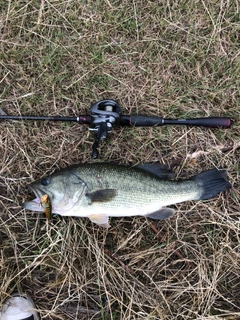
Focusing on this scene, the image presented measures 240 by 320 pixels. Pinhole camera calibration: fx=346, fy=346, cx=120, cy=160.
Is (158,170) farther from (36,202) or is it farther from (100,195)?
(36,202)

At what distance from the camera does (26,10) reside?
3531mm

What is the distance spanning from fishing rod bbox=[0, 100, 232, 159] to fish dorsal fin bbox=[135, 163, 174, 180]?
404 mm

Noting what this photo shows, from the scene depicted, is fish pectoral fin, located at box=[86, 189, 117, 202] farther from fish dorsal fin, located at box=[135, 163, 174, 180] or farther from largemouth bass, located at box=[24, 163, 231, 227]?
fish dorsal fin, located at box=[135, 163, 174, 180]

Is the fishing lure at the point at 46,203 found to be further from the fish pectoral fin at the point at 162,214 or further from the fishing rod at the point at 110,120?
the fish pectoral fin at the point at 162,214

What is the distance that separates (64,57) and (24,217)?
5.40ft

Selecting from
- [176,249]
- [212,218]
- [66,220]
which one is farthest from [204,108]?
[66,220]

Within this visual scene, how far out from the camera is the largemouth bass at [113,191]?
9.86 ft

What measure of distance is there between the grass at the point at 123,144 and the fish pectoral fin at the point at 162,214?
0.66ft

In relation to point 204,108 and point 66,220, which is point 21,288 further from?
point 204,108

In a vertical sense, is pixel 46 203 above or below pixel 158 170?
below

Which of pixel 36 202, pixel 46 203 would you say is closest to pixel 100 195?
pixel 46 203

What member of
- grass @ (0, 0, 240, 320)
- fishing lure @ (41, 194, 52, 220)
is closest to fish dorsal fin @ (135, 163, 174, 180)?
grass @ (0, 0, 240, 320)

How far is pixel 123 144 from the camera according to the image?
343 cm

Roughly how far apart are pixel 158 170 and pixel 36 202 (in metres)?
1.15
